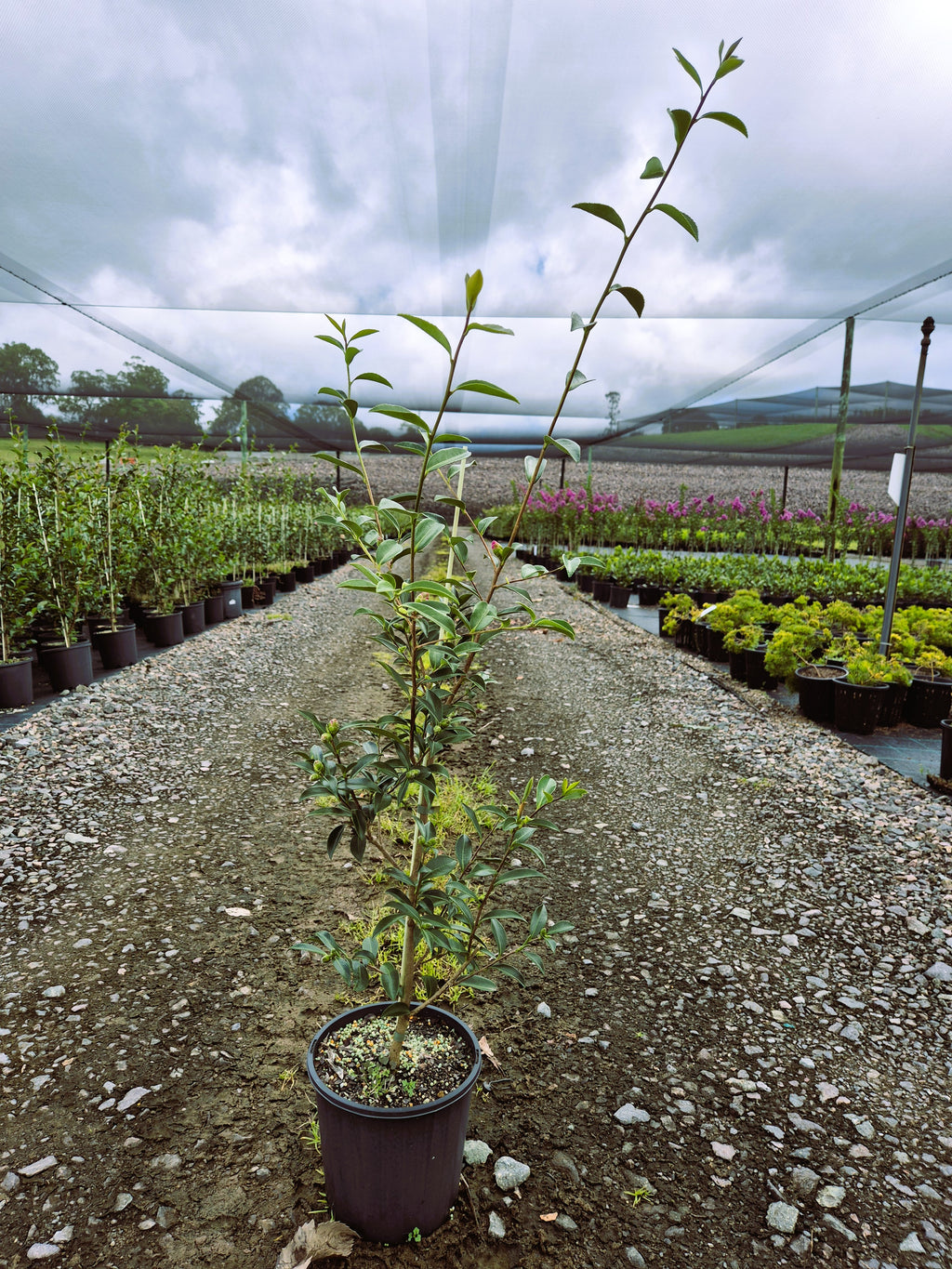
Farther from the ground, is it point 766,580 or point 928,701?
point 766,580

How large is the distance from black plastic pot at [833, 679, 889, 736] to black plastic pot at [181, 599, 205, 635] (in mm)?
4889

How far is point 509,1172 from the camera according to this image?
141 centimetres

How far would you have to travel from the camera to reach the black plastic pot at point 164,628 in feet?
18.4

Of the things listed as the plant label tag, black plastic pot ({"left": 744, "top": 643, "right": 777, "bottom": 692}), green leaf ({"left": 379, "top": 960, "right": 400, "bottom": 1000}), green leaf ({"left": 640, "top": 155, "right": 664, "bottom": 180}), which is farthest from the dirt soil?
the plant label tag

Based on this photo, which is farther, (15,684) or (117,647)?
(117,647)

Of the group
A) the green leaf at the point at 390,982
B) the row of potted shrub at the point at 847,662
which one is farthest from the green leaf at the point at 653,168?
the row of potted shrub at the point at 847,662

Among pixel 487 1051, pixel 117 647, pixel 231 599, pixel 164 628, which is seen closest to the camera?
pixel 487 1051

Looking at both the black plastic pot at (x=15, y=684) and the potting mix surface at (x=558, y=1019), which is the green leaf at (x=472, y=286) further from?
the black plastic pot at (x=15, y=684)

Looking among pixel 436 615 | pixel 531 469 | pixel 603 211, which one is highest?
pixel 603 211

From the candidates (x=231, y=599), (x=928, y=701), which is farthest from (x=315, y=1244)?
(x=231, y=599)

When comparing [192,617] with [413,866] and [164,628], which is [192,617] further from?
[413,866]

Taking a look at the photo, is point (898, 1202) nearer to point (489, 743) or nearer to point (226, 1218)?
point (226, 1218)

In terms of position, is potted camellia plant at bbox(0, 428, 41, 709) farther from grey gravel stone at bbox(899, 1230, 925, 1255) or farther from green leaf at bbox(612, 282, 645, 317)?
grey gravel stone at bbox(899, 1230, 925, 1255)

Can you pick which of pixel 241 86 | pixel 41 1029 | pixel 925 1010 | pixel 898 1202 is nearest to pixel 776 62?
pixel 241 86
